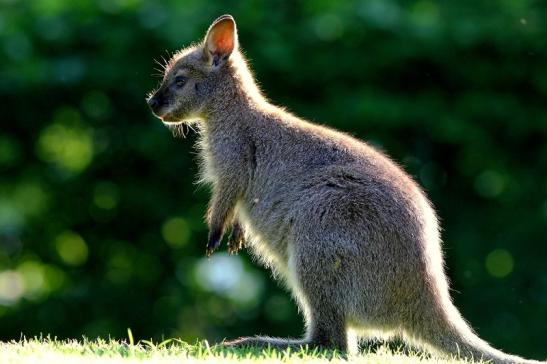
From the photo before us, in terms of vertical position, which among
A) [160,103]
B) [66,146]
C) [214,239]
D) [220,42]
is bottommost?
[66,146]

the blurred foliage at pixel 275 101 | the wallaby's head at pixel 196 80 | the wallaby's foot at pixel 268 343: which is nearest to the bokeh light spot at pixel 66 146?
the blurred foliage at pixel 275 101

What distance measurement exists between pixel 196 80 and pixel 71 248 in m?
11.1

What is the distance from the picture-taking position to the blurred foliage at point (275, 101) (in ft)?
64.4

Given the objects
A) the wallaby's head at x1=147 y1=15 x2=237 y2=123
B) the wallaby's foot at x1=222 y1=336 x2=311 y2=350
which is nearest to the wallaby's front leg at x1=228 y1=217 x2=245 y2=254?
the wallaby's head at x1=147 y1=15 x2=237 y2=123

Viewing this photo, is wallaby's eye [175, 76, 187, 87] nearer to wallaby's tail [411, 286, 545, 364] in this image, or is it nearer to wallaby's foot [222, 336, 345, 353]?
wallaby's foot [222, 336, 345, 353]

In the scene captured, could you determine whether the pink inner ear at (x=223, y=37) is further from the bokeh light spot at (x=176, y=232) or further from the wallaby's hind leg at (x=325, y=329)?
the bokeh light spot at (x=176, y=232)

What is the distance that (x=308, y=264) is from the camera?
10086 millimetres

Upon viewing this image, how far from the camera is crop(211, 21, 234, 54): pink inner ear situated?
38.3 ft

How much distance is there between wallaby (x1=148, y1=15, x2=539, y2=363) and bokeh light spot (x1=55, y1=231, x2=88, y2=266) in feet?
35.4

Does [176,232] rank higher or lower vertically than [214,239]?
lower

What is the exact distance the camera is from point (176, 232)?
70.1 feet

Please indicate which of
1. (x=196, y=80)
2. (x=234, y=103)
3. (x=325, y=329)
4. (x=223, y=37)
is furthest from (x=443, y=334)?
(x=223, y=37)

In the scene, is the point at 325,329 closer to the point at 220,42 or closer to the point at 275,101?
the point at 220,42

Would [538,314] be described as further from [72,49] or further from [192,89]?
[192,89]
